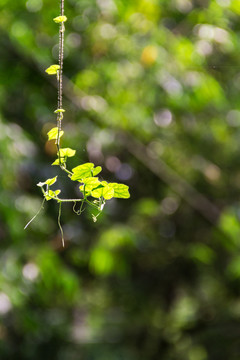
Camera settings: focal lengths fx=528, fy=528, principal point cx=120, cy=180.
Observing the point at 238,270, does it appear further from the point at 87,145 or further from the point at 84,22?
the point at 84,22

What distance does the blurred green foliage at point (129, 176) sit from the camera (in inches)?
74.5

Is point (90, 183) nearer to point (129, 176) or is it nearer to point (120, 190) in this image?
point (120, 190)

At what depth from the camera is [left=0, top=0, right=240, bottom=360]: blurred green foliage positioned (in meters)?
1.89

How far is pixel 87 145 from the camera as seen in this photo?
2156 millimetres

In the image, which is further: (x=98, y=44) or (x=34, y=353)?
(x=34, y=353)

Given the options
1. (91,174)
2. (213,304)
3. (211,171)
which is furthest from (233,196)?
(91,174)

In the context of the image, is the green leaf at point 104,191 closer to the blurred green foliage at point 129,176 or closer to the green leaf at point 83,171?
the green leaf at point 83,171

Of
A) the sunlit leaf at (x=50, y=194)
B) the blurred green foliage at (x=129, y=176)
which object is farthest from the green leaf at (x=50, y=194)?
the blurred green foliage at (x=129, y=176)

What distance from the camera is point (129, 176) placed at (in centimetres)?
265

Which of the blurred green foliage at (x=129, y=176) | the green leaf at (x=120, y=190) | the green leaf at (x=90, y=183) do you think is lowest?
the green leaf at (x=90, y=183)

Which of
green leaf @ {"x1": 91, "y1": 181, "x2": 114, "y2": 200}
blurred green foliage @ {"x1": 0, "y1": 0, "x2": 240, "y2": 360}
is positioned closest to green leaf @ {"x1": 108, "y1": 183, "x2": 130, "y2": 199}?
green leaf @ {"x1": 91, "y1": 181, "x2": 114, "y2": 200}

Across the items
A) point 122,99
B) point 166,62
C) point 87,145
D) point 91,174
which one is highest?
point 166,62

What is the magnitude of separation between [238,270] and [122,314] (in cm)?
137

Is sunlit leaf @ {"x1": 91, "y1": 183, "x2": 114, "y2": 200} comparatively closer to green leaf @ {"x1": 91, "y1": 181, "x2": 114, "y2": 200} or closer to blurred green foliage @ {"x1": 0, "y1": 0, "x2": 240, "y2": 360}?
green leaf @ {"x1": 91, "y1": 181, "x2": 114, "y2": 200}
